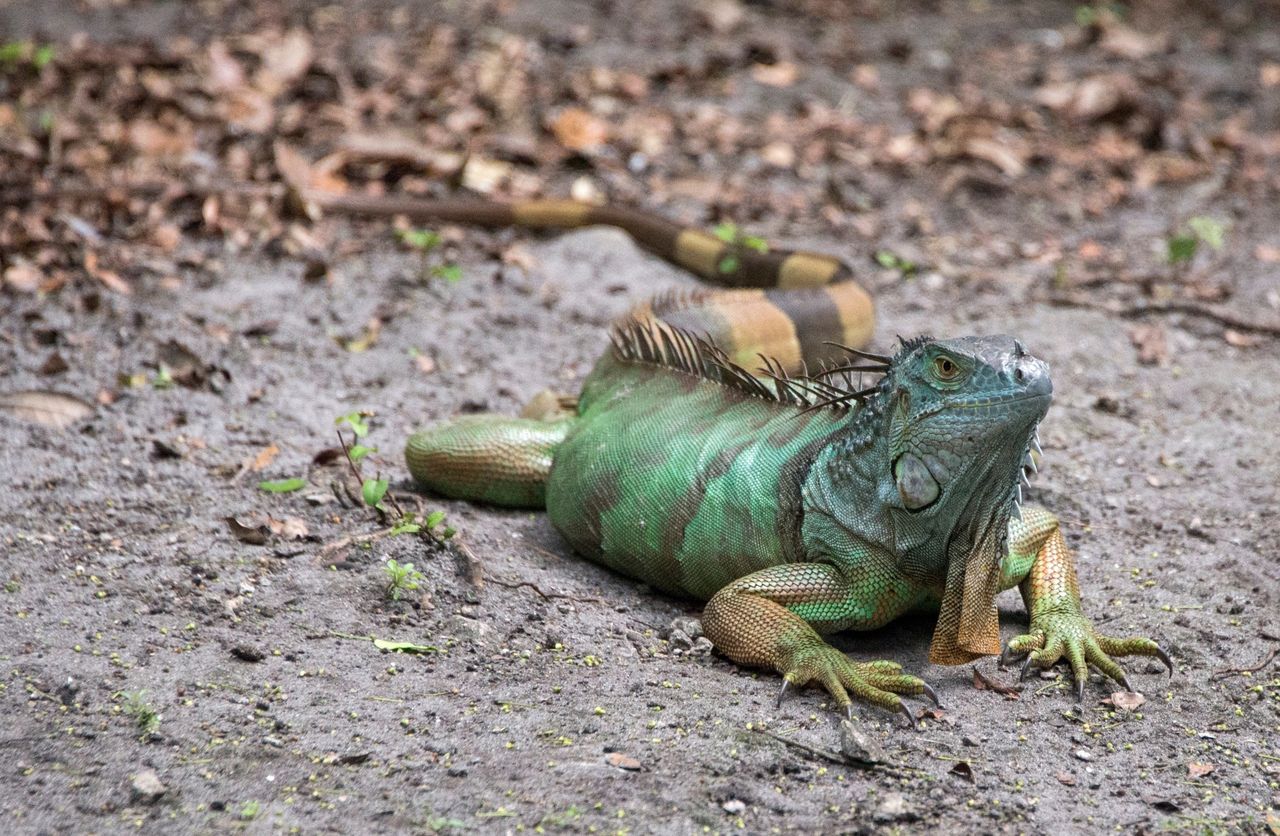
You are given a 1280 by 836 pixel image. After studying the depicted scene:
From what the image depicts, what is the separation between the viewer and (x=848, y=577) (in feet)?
11.2

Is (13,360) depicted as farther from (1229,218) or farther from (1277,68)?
(1277,68)

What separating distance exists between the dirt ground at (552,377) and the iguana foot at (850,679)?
56mm

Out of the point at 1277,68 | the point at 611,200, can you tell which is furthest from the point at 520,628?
the point at 1277,68

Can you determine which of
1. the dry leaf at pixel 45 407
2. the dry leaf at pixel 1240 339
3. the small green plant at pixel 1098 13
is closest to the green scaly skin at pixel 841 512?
the dry leaf at pixel 45 407

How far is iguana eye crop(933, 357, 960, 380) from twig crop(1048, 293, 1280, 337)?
3173mm

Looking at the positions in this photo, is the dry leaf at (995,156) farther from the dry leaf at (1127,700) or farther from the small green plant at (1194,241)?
the dry leaf at (1127,700)

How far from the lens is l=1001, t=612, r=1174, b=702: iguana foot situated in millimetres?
3332

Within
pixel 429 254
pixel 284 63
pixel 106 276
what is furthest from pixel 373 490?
pixel 284 63

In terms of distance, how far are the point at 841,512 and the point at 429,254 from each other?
3404 millimetres

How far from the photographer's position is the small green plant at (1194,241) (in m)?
5.84

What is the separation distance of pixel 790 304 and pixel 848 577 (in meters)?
2.05

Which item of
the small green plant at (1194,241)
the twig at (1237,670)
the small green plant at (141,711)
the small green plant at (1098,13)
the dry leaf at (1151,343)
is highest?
the small green plant at (1098,13)

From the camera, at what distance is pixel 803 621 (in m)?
3.40

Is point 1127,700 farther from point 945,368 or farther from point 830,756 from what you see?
point 945,368
